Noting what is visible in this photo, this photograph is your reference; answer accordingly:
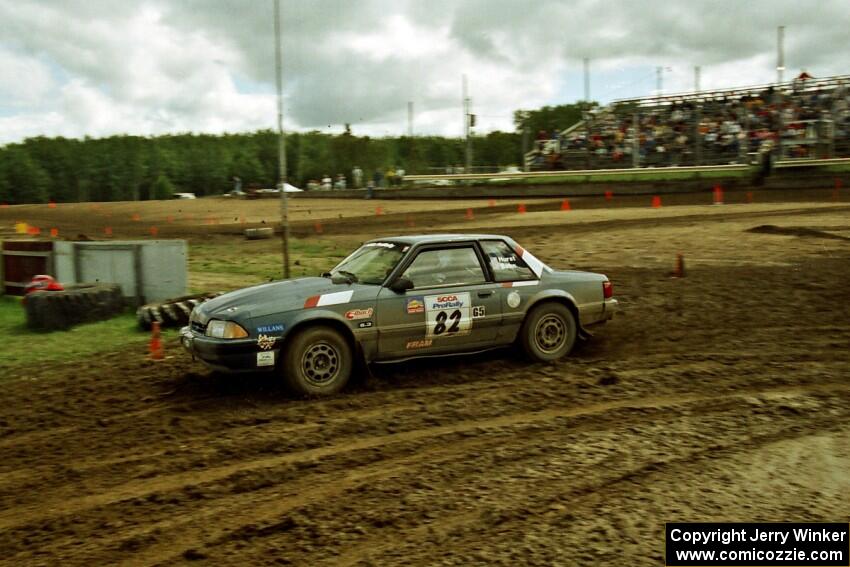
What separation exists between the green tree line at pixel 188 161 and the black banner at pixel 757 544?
6832 centimetres

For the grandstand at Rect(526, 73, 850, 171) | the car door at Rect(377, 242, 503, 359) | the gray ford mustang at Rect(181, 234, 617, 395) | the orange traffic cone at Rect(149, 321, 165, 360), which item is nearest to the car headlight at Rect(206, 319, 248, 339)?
the gray ford mustang at Rect(181, 234, 617, 395)

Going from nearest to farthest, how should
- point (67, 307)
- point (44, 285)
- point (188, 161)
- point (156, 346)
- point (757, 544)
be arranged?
1. point (757, 544)
2. point (156, 346)
3. point (67, 307)
4. point (44, 285)
5. point (188, 161)

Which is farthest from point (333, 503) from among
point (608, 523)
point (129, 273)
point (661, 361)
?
point (129, 273)

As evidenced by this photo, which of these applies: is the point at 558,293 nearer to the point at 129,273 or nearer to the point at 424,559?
the point at 424,559

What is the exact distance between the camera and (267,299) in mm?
6738

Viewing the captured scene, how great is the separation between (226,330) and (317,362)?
2.62 ft

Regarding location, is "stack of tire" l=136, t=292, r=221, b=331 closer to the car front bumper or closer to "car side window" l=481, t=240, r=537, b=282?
the car front bumper

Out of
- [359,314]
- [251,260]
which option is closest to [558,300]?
[359,314]

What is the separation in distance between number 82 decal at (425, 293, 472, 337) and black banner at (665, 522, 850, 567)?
3379 millimetres

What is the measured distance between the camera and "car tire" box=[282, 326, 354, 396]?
21.5ft

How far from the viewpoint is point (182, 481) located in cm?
491

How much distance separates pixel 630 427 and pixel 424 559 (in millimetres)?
2463

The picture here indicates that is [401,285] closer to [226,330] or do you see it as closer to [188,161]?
[226,330]

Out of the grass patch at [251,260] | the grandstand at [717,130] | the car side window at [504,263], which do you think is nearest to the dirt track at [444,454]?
the car side window at [504,263]
